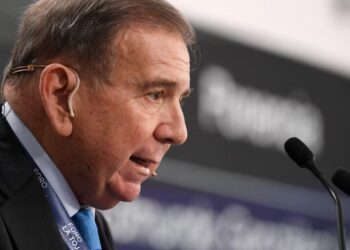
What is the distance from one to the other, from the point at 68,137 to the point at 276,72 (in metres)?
2.13

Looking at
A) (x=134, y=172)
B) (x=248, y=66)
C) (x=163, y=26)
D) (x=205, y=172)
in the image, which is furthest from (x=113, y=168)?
(x=248, y=66)

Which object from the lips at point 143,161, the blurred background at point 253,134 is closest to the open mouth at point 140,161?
the lips at point 143,161

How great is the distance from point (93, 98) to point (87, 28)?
129 mm

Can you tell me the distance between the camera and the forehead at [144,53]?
4.84 ft

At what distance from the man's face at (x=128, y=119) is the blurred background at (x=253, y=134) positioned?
3.78 ft

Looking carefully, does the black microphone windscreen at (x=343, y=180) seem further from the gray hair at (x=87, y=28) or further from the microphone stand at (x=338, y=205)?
the gray hair at (x=87, y=28)

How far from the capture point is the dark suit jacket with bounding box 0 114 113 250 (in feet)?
4.37

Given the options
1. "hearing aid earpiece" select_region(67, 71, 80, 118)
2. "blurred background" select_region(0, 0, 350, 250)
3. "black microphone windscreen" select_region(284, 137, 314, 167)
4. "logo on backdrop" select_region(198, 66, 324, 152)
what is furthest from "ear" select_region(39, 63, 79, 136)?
"logo on backdrop" select_region(198, 66, 324, 152)

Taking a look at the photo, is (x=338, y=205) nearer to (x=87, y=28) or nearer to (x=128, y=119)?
(x=128, y=119)

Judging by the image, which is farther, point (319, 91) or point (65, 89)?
point (319, 91)

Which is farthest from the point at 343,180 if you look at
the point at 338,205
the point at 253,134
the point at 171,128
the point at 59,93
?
the point at 253,134

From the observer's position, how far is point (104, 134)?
4.85 ft

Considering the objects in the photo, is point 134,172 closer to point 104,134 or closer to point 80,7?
point 104,134

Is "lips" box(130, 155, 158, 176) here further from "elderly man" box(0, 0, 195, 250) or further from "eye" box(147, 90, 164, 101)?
"eye" box(147, 90, 164, 101)
